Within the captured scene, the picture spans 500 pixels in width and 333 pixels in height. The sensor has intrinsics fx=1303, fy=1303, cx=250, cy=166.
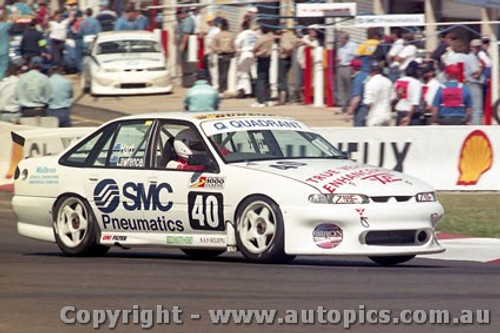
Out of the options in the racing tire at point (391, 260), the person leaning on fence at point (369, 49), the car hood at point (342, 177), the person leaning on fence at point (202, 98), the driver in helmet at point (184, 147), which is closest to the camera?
the car hood at point (342, 177)

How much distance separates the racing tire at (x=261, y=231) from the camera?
10641mm

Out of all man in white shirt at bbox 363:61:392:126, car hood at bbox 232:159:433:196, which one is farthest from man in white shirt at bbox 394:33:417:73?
car hood at bbox 232:159:433:196

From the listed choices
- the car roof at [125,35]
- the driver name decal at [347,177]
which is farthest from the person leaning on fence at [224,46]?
the driver name decal at [347,177]

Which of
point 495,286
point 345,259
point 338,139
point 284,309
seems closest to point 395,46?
point 338,139

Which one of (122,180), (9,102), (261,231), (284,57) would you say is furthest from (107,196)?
(284,57)

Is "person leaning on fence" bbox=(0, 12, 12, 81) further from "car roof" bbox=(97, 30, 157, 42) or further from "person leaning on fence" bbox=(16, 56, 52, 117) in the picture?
"person leaning on fence" bbox=(16, 56, 52, 117)

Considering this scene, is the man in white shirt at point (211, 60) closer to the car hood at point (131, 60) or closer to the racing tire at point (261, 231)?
the car hood at point (131, 60)

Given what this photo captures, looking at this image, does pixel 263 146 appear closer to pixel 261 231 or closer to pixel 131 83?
pixel 261 231

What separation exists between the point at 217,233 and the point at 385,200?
1.49 m

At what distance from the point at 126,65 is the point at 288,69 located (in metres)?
4.54

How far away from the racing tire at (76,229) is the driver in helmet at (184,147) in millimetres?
959

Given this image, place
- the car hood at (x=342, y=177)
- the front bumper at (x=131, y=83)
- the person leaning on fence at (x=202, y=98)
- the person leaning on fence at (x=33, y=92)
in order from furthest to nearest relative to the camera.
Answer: the front bumper at (x=131, y=83), the person leaning on fence at (x=33, y=92), the person leaning on fence at (x=202, y=98), the car hood at (x=342, y=177)

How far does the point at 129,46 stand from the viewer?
97.5 ft

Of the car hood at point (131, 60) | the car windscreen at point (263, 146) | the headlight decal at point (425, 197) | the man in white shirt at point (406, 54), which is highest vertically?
the car windscreen at point (263, 146)
